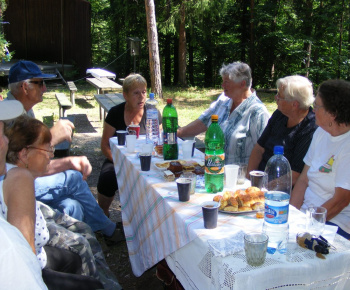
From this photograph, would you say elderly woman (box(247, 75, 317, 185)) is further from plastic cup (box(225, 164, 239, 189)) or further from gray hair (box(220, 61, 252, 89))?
plastic cup (box(225, 164, 239, 189))

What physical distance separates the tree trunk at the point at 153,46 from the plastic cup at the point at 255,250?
10.0 meters

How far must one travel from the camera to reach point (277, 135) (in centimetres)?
301

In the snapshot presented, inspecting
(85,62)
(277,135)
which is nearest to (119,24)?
(85,62)

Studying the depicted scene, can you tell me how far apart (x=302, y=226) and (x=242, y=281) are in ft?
1.78

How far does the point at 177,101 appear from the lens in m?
11.8

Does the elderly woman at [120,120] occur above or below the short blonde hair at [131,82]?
below

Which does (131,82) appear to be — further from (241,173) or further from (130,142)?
(241,173)

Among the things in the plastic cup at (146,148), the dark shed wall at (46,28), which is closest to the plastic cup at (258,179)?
the plastic cup at (146,148)

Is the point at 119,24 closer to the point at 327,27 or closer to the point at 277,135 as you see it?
the point at 327,27

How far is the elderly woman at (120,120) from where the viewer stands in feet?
12.0

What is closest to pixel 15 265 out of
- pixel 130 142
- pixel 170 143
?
pixel 170 143

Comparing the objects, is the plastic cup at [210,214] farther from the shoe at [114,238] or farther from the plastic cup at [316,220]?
the shoe at [114,238]

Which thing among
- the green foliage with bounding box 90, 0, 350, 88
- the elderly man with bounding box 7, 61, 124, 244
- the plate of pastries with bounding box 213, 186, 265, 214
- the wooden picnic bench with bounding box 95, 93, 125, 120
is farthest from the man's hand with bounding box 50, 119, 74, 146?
the green foliage with bounding box 90, 0, 350, 88

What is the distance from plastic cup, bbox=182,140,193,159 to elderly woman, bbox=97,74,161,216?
3.19ft
